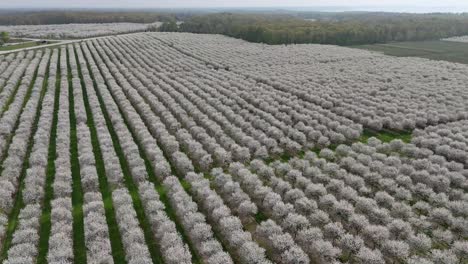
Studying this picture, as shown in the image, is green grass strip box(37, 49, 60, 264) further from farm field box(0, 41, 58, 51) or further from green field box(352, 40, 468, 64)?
green field box(352, 40, 468, 64)

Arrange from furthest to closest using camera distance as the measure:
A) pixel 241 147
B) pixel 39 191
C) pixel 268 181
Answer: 1. pixel 241 147
2. pixel 268 181
3. pixel 39 191

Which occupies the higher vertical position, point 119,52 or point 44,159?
point 119,52

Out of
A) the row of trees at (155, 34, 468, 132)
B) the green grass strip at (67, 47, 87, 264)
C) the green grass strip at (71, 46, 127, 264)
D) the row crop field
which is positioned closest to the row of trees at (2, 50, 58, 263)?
the row crop field

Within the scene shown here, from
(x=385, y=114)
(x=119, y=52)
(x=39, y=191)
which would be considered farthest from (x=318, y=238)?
(x=119, y=52)

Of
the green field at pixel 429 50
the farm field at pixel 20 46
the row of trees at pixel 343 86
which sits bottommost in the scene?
the row of trees at pixel 343 86

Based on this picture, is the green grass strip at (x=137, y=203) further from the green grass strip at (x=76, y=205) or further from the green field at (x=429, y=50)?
the green field at (x=429, y=50)

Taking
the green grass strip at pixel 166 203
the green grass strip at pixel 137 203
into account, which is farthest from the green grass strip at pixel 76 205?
the green grass strip at pixel 166 203

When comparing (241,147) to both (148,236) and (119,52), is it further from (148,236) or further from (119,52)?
→ (119,52)
